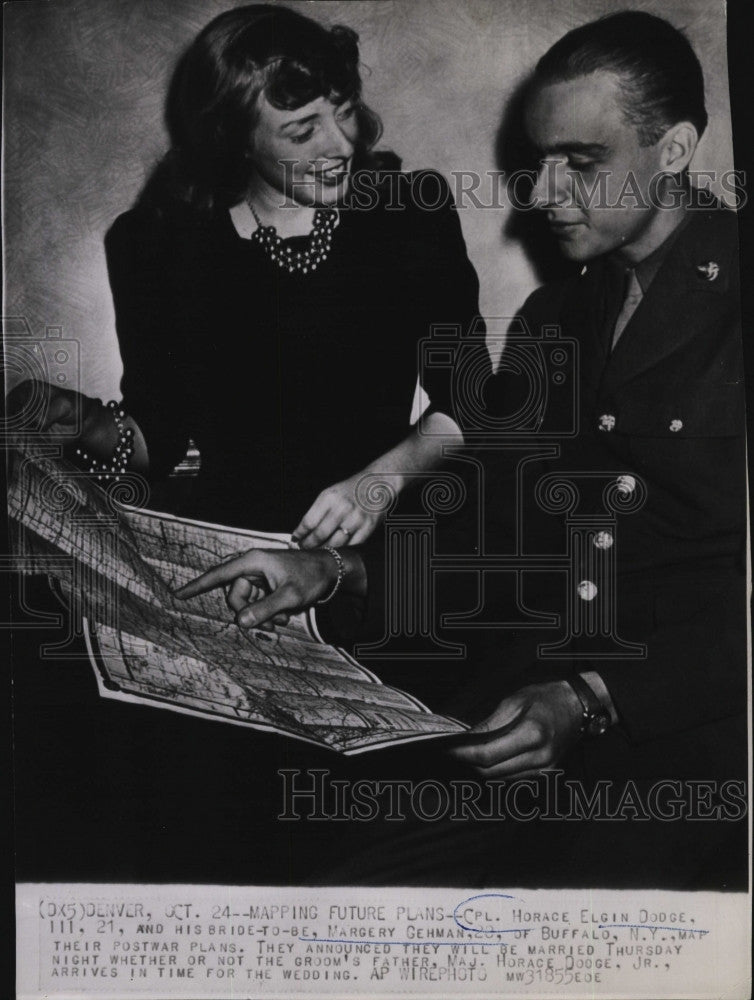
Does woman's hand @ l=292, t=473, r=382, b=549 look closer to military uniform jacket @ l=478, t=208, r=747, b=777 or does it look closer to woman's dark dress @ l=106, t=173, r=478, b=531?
woman's dark dress @ l=106, t=173, r=478, b=531

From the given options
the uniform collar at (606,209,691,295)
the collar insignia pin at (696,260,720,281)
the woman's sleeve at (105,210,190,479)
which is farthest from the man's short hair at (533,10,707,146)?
the woman's sleeve at (105,210,190,479)

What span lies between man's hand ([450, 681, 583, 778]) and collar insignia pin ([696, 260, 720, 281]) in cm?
100

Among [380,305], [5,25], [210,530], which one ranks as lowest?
[210,530]

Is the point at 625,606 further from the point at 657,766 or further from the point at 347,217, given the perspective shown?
the point at 347,217

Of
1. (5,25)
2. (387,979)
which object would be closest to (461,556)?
(387,979)

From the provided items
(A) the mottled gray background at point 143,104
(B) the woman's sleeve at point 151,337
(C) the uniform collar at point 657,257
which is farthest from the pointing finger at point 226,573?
(C) the uniform collar at point 657,257

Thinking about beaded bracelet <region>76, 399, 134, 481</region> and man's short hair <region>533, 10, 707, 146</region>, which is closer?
man's short hair <region>533, 10, 707, 146</region>

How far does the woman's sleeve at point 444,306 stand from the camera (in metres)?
2.49

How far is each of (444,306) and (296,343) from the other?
36cm

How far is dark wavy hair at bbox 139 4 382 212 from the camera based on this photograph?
2.50 metres

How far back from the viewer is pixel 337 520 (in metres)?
2.50

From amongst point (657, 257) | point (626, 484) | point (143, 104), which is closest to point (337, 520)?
point (626, 484)

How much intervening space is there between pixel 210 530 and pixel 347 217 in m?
0.81

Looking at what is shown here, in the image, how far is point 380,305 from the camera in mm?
2492
